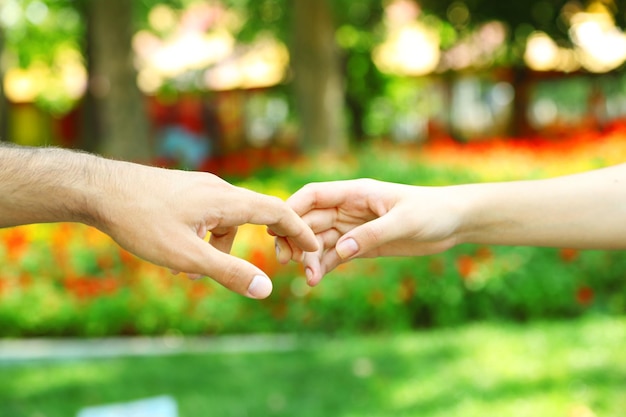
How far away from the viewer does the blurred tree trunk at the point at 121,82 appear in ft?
38.2

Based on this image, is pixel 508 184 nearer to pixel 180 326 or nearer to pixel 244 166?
pixel 180 326

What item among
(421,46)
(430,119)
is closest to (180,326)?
(421,46)

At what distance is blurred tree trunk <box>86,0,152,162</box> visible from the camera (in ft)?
38.2

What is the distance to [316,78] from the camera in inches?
474

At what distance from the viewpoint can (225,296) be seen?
6.66 meters

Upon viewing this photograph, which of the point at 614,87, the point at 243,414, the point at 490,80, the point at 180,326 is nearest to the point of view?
the point at 243,414

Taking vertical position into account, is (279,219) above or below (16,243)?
above

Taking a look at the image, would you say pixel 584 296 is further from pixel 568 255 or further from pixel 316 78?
pixel 316 78

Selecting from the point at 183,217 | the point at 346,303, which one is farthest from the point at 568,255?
the point at 183,217

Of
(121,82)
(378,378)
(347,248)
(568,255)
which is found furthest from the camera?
(121,82)

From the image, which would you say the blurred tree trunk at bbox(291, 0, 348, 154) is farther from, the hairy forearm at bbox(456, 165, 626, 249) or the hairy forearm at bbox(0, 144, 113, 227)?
the hairy forearm at bbox(0, 144, 113, 227)

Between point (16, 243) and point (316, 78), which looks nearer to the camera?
point (16, 243)

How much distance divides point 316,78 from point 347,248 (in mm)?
9675

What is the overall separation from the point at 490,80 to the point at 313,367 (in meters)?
19.4
